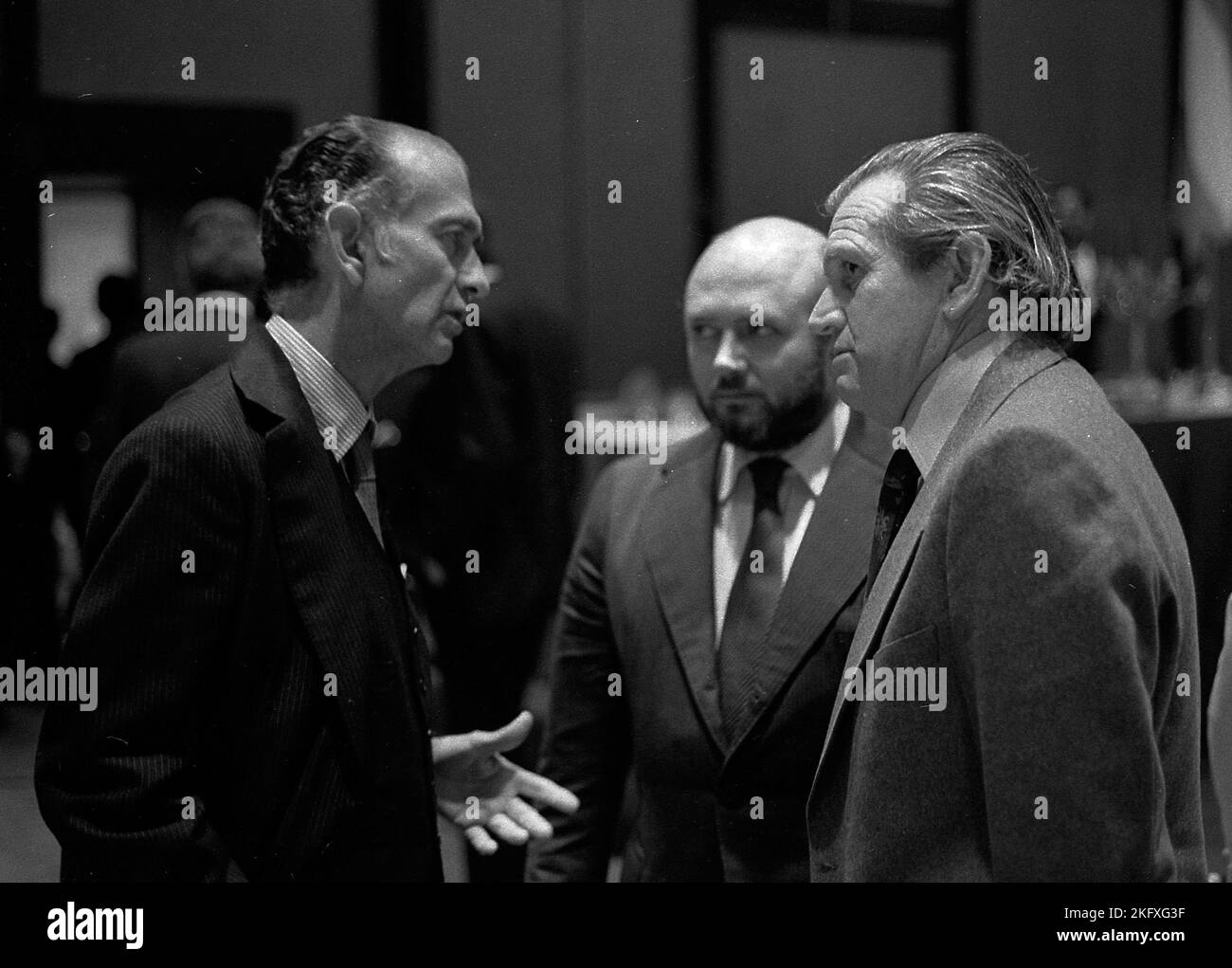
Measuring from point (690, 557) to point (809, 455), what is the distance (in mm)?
250

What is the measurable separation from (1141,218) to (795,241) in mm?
763

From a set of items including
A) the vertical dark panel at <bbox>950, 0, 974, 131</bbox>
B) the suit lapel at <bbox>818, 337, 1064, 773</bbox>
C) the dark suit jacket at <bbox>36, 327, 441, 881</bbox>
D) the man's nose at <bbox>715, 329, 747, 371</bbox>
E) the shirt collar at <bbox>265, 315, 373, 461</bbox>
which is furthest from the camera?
the vertical dark panel at <bbox>950, 0, 974, 131</bbox>

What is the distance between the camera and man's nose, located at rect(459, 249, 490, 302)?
195 centimetres

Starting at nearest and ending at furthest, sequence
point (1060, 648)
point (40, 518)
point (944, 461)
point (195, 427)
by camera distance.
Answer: point (1060, 648) < point (944, 461) < point (195, 427) < point (40, 518)

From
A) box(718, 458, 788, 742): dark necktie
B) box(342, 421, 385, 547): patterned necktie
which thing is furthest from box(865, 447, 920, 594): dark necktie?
box(342, 421, 385, 547): patterned necktie

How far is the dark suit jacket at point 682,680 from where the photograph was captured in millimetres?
1888

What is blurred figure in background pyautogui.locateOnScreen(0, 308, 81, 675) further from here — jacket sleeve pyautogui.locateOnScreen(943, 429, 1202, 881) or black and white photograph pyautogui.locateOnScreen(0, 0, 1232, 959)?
jacket sleeve pyautogui.locateOnScreen(943, 429, 1202, 881)

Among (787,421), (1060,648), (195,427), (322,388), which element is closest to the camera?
(1060,648)

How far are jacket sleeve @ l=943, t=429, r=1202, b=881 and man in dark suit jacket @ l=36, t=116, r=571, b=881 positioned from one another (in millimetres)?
768

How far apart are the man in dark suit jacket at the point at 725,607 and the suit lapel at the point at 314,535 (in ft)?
1.32

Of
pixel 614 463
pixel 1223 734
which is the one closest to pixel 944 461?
pixel 614 463

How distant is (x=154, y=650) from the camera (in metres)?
1.69

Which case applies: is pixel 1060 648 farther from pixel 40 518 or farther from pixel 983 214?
pixel 40 518
